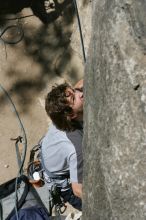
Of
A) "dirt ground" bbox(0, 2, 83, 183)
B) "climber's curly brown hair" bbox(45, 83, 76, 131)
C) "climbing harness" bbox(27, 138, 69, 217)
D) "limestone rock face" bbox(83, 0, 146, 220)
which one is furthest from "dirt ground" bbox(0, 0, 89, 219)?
"limestone rock face" bbox(83, 0, 146, 220)

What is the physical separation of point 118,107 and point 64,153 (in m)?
1.37

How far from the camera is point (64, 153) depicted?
3646 millimetres

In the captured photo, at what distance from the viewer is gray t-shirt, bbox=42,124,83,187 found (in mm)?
3588

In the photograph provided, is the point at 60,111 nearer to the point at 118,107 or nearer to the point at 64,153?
the point at 64,153

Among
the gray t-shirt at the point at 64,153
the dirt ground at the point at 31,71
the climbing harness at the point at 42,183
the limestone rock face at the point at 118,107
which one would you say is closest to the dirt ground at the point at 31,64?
the dirt ground at the point at 31,71

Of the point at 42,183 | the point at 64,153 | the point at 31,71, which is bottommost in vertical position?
the point at 42,183

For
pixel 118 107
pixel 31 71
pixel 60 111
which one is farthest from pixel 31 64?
pixel 118 107

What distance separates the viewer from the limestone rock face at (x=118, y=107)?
2.23 metres

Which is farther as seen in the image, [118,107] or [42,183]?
[42,183]

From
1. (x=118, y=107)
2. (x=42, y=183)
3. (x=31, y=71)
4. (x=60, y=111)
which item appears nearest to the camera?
(x=118, y=107)

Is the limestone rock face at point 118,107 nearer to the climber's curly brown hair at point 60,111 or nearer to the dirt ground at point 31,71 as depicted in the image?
the climber's curly brown hair at point 60,111

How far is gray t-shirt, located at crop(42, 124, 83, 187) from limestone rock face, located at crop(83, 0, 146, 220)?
2.88 ft

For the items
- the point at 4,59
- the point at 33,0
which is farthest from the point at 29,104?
the point at 33,0

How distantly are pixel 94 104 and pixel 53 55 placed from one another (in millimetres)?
3643
